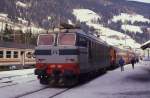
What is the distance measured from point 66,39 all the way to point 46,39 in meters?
1.11

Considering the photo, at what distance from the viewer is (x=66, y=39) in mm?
22781

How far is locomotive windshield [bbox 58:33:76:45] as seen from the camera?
22.6 meters

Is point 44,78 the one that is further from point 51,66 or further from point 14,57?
point 14,57

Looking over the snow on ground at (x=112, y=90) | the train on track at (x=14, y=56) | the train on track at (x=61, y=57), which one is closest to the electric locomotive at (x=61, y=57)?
the train on track at (x=61, y=57)

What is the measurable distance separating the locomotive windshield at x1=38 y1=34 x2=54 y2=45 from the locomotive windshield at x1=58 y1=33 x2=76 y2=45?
0.44 m

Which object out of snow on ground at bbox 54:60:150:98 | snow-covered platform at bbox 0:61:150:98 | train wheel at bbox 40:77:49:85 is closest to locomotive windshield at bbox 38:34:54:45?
train wheel at bbox 40:77:49:85

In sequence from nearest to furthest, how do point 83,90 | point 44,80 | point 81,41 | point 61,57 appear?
point 83,90, point 61,57, point 44,80, point 81,41

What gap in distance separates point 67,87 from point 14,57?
24.0 meters

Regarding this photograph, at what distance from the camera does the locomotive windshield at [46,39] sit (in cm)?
2289

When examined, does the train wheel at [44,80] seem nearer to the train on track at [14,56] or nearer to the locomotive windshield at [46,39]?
the locomotive windshield at [46,39]

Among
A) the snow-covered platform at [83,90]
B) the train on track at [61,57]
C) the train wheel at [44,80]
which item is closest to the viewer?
the snow-covered platform at [83,90]

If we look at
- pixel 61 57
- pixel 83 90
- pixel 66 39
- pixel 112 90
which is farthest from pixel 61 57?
pixel 112 90

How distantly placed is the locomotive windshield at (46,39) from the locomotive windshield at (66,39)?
44 centimetres

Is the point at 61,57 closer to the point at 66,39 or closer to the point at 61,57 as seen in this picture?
the point at 61,57
